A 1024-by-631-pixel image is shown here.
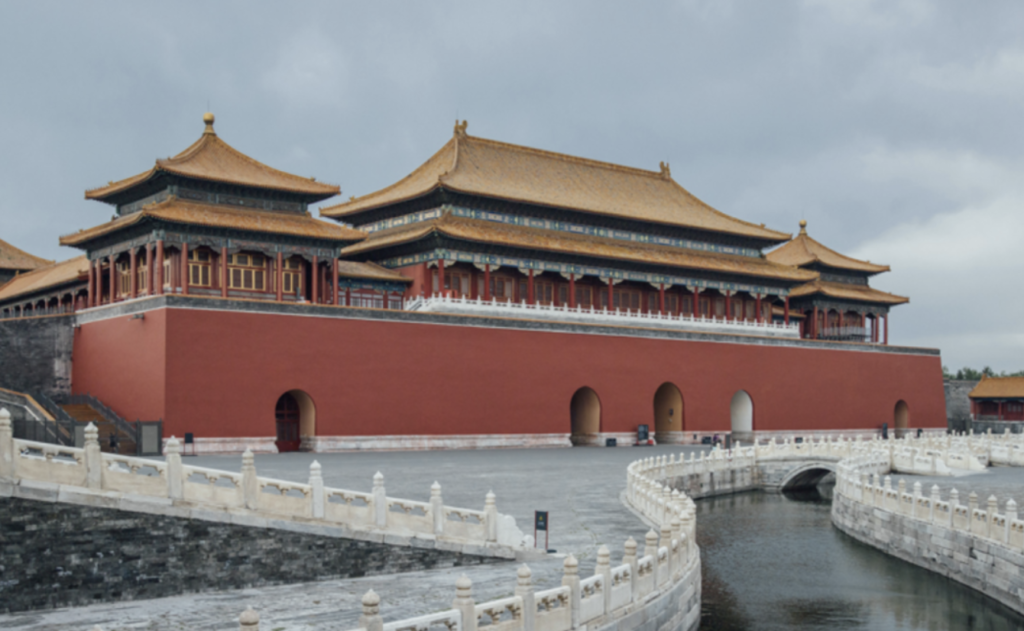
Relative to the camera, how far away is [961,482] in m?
29.6

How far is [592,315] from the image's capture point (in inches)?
1606

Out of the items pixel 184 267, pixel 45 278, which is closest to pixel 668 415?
pixel 184 267

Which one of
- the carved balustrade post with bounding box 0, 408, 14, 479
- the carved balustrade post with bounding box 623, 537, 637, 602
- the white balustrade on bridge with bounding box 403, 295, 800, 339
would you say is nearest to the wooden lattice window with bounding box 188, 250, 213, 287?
the white balustrade on bridge with bounding box 403, 295, 800, 339

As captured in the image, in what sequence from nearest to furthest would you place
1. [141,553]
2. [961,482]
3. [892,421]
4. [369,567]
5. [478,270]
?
[141,553]
[369,567]
[961,482]
[478,270]
[892,421]

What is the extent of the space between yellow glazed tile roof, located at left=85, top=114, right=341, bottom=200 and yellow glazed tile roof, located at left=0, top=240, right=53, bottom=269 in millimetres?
18073

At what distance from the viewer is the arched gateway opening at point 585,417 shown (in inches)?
1580

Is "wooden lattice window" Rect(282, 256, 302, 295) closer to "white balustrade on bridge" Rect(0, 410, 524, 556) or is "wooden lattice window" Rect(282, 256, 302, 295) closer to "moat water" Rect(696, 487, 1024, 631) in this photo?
"moat water" Rect(696, 487, 1024, 631)

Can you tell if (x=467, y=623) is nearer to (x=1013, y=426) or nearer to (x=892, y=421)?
(x=892, y=421)

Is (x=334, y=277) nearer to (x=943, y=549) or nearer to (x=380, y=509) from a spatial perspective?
(x=380, y=509)

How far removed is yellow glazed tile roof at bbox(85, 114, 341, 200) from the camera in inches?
1283

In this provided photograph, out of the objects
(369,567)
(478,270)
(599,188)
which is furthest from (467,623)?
(599,188)

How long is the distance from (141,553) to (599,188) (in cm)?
3321

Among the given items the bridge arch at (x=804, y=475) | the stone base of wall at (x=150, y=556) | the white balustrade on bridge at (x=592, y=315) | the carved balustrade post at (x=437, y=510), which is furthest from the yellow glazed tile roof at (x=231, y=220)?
the carved balustrade post at (x=437, y=510)

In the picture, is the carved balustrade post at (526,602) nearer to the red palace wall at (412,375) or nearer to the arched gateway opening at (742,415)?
the red palace wall at (412,375)
